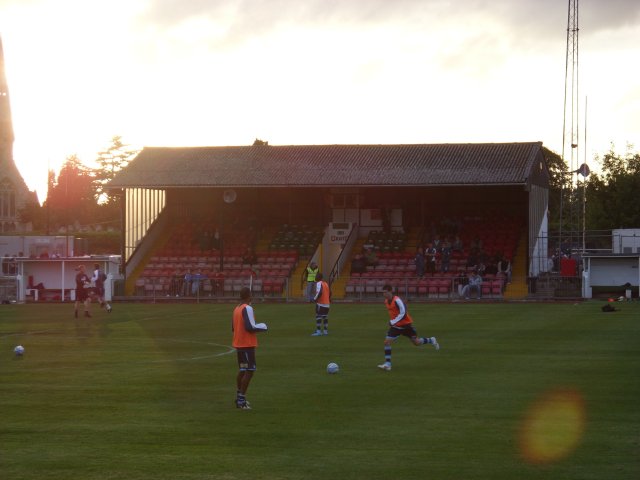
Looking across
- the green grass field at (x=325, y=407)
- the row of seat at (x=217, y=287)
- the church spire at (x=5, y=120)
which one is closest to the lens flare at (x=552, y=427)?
the green grass field at (x=325, y=407)

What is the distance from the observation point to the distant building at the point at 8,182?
145775mm

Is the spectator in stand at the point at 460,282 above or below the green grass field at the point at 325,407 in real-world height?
above

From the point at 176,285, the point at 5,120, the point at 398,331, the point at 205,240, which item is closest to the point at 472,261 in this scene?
the point at 176,285

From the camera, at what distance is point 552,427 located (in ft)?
58.1

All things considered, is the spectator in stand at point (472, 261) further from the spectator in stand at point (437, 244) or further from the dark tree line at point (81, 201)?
the dark tree line at point (81, 201)

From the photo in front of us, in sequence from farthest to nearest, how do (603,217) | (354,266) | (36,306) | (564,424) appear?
(603,217), (354,266), (36,306), (564,424)

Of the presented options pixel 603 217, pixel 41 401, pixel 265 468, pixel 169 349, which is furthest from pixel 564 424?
pixel 603 217

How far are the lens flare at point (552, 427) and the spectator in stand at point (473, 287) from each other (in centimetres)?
3891

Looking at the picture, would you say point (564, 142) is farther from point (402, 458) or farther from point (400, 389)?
point (402, 458)

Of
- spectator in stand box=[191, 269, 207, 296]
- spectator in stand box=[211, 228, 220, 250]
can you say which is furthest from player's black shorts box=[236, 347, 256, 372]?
spectator in stand box=[211, 228, 220, 250]

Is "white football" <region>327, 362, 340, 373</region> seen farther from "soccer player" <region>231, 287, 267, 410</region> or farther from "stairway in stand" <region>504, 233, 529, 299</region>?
"stairway in stand" <region>504, 233, 529, 299</region>

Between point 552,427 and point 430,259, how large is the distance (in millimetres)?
47895

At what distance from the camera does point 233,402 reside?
20.8 m

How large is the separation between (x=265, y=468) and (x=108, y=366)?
13453 millimetres
